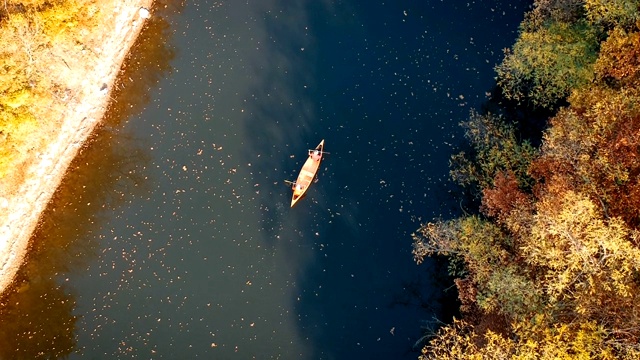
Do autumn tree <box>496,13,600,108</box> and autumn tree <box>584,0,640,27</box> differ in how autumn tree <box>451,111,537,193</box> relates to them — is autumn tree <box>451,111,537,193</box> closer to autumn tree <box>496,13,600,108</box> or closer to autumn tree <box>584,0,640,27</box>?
autumn tree <box>496,13,600,108</box>

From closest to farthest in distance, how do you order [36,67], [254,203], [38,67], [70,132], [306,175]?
[36,67] < [38,67] < [306,175] < [70,132] < [254,203]

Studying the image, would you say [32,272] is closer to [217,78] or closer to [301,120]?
[217,78]

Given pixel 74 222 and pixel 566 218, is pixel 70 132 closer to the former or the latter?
pixel 74 222

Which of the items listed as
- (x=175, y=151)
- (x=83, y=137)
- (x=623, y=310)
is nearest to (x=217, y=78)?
(x=175, y=151)

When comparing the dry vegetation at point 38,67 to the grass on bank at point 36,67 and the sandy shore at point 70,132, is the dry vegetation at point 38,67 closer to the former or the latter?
the grass on bank at point 36,67

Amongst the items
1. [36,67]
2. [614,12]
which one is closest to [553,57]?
[614,12]

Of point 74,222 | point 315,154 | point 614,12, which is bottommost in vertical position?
point 74,222
